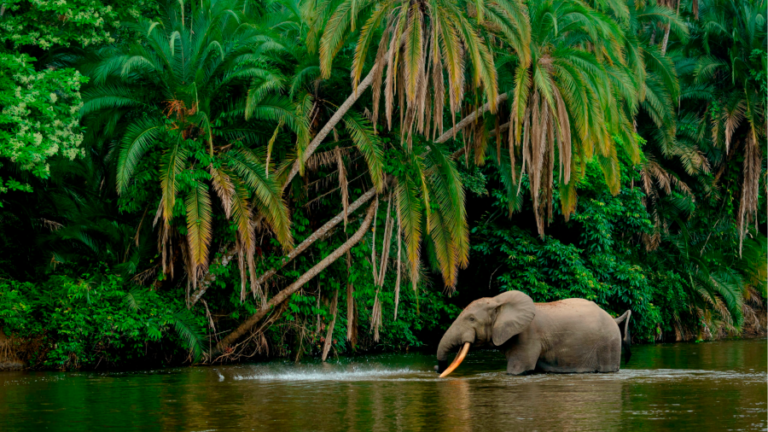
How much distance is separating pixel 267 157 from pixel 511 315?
21.8 feet

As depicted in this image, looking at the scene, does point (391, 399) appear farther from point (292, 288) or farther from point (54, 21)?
point (54, 21)

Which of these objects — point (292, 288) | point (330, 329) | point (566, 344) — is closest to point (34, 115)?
point (292, 288)

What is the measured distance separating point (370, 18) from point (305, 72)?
2.07m

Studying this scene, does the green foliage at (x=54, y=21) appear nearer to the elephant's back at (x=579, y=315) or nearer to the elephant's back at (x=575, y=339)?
the elephant's back at (x=579, y=315)

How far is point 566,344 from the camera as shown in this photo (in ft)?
53.4

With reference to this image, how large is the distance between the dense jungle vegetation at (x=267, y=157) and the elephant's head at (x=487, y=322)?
4355 mm

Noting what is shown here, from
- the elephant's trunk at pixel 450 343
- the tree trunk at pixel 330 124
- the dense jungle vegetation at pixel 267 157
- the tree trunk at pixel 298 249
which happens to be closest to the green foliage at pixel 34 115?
the dense jungle vegetation at pixel 267 157

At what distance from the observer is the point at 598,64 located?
2080 centimetres

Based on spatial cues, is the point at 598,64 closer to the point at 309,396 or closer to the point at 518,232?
the point at 518,232

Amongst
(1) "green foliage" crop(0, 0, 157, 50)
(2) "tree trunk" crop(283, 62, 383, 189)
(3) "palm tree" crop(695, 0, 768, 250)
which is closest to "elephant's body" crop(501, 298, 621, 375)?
(2) "tree trunk" crop(283, 62, 383, 189)

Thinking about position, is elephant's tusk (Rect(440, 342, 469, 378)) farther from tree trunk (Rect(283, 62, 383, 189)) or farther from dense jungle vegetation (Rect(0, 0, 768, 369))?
tree trunk (Rect(283, 62, 383, 189))

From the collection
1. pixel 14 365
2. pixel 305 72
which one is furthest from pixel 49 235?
pixel 305 72

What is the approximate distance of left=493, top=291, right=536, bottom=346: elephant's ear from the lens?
15750 mm

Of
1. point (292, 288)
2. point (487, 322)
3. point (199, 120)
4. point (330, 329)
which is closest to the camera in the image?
point (487, 322)
